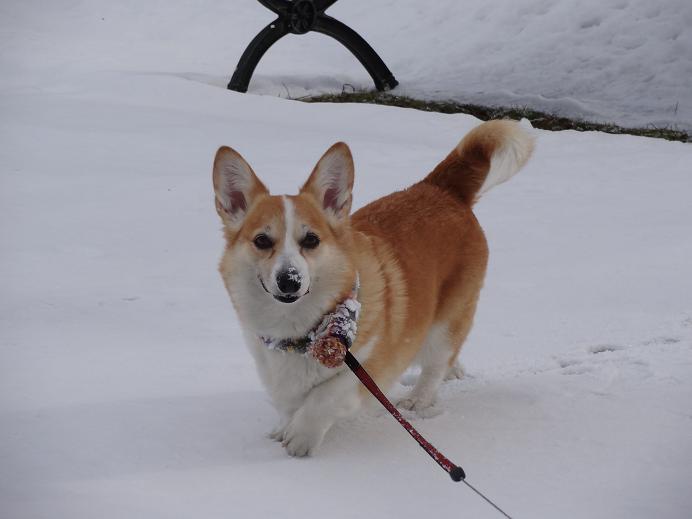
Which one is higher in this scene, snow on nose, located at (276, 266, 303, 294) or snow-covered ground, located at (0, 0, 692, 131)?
snow-covered ground, located at (0, 0, 692, 131)

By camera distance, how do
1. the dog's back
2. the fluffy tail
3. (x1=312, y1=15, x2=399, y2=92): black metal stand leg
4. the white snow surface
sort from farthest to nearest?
(x1=312, y1=15, x2=399, y2=92): black metal stand leg → the fluffy tail → the dog's back → the white snow surface

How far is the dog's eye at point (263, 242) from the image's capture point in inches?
92.1

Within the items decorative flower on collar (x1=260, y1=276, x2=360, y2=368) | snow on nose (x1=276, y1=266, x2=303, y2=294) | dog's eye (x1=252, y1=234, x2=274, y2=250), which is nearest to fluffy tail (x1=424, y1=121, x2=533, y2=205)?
decorative flower on collar (x1=260, y1=276, x2=360, y2=368)

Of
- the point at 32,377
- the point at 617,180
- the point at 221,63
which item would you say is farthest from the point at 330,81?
the point at 32,377

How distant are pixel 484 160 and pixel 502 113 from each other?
15.2 ft

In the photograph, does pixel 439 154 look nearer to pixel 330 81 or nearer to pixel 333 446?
pixel 330 81

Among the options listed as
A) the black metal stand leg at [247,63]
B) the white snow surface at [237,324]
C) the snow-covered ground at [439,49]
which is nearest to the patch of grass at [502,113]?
the snow-covered ground at [439,49]

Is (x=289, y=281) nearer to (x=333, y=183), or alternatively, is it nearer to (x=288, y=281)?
(x=288, y=281)

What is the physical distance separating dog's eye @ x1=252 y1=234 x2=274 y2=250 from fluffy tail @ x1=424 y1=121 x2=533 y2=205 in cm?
99

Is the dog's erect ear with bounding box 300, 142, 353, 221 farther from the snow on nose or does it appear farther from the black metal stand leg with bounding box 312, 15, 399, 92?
the black metal stand leg with bounding box 312, 15, 399, 92

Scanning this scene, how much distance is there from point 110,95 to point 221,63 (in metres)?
2.34

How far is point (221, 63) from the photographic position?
8500 mm

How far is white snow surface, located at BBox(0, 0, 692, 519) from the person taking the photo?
2139mm

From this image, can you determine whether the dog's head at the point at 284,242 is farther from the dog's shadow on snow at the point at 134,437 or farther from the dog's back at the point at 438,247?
the dog's shadow on snow at the point at 134,437
